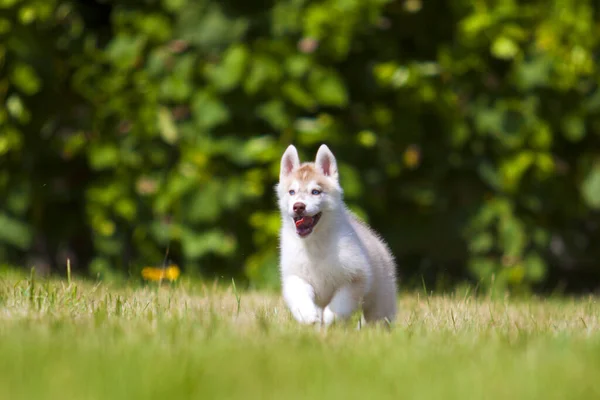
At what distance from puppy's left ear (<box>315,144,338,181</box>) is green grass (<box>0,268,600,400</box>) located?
2.55 feet

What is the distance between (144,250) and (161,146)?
0.73m

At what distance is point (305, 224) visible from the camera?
406cm

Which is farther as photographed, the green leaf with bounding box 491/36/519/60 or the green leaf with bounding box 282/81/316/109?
the green leaf with bounding box 491/36/519/60

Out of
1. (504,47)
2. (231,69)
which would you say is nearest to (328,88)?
(231,69)

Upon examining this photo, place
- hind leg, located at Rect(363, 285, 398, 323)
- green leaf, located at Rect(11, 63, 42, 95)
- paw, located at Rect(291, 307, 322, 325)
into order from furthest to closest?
green leaf, located at Rect(11, 63, 42, 95) → hind leg, located at Rect(363, 285, 398, 323) → paw, located at Rect(291, 307, 322, 325)

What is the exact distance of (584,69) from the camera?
603 centimetres

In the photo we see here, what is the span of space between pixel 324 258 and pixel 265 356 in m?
1.26

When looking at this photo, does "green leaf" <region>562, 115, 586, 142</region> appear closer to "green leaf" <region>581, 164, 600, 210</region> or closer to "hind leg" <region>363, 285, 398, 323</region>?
"green leaf" <region>581, 164, 600, 210</region>

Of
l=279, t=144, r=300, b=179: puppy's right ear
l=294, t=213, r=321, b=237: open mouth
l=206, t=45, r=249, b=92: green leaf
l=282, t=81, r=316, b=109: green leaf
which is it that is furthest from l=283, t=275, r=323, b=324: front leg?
l=206, t=45, r=249, b=92: green leaf

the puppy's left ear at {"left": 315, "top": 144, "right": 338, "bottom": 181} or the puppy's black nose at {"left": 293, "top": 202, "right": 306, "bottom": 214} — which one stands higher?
the puppy's left ear at {"left": 315, "top": 144, "right": 338, "bottom": 181}

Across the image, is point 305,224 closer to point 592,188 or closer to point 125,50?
point 125,50

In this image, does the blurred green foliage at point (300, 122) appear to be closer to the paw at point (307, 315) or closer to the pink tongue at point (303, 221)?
the pink tongue at point (303, 221)

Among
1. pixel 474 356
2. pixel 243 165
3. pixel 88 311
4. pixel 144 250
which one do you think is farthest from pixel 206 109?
pixel 474 356

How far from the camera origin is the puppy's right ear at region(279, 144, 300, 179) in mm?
4379
